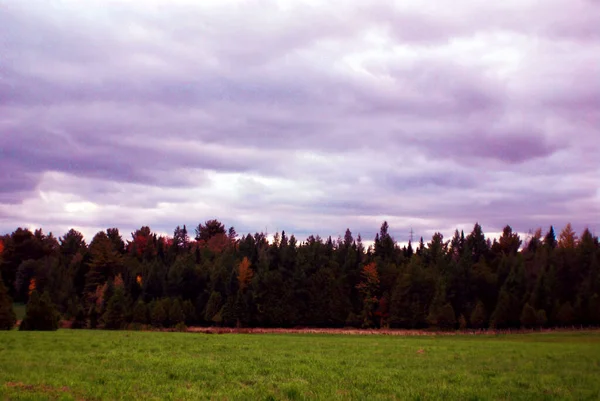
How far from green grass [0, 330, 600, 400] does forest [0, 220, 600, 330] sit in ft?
216

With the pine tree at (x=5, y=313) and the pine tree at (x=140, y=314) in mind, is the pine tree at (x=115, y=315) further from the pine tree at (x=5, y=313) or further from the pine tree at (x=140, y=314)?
the pine tree at (x=5, y=313)

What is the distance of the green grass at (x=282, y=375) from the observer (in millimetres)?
17797

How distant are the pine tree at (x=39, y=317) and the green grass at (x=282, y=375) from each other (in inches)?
878

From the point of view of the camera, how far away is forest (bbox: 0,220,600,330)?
100 m

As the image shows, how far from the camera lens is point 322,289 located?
11944 centimetres

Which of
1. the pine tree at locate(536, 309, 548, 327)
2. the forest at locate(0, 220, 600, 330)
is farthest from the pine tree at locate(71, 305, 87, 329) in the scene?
the pine tree at locate(536, 309, 548, 327)

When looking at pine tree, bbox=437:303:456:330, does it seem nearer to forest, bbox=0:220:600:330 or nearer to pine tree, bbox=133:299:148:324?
forest, bbox=0:220:600:330

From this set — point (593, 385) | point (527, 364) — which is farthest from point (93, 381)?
point (527, 364)

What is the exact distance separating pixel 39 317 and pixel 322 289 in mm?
73396

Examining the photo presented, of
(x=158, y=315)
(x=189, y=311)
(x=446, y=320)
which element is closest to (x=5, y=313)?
(x=158, y=315)

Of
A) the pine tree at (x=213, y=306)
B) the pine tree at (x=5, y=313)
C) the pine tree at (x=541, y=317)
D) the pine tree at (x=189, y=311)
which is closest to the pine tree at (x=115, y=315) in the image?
the pine tree at (x=189, y=311)

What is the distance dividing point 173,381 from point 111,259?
127611 millimetres

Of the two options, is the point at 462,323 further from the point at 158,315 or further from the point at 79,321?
the point at 79,321

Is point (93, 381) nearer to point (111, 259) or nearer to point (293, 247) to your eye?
point (293, 247)
